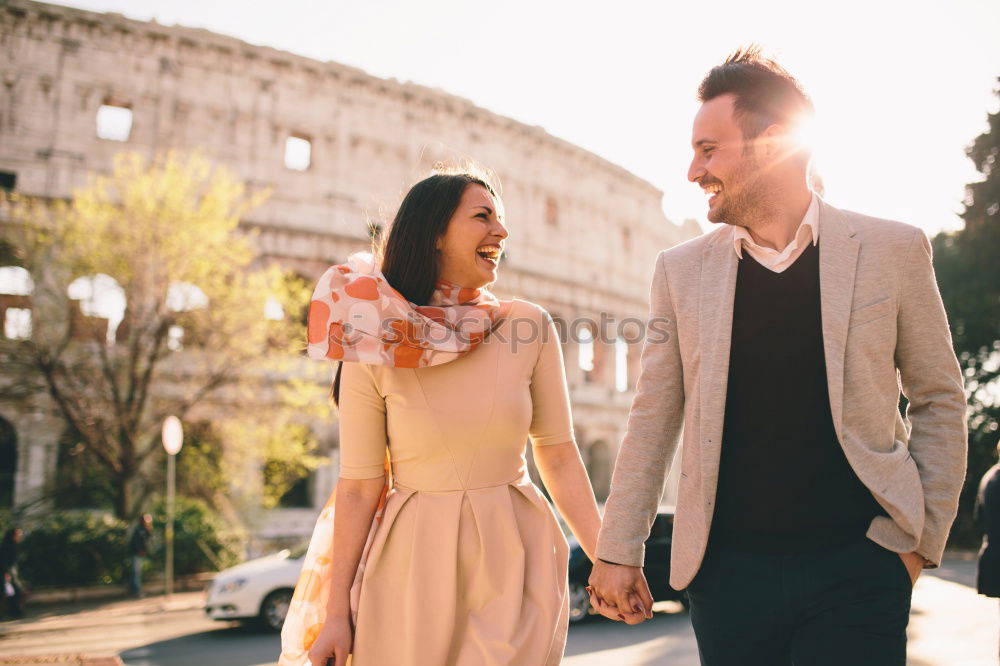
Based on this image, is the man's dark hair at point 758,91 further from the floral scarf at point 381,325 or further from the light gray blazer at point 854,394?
the floral scarf at point 381,325

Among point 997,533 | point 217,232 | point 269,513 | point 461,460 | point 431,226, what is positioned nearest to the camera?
point 461,460

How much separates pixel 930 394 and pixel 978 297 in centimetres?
2640

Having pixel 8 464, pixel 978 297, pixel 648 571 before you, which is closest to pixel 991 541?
pixel 648 571

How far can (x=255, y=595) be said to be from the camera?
32.6 ft

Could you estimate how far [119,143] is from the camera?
26.0 m

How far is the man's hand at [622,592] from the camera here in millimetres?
2242

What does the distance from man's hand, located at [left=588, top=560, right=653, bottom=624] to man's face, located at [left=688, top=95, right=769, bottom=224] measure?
1.03 m

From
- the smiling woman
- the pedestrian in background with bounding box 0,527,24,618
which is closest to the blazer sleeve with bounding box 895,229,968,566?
the smiling woman

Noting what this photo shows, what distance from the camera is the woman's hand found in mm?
2336

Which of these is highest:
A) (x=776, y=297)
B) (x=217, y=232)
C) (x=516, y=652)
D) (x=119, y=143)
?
(x=119, y=143)

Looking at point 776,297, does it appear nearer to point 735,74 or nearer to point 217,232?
point 735,74

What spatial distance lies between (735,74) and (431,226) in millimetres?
1041

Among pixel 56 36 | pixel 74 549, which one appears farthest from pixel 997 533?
pixel 56 36

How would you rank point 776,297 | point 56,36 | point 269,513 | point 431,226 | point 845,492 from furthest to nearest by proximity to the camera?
1. point 56,36
2. point 269,513
3. point 431,226
4. point 776,297
5. point 845,492
